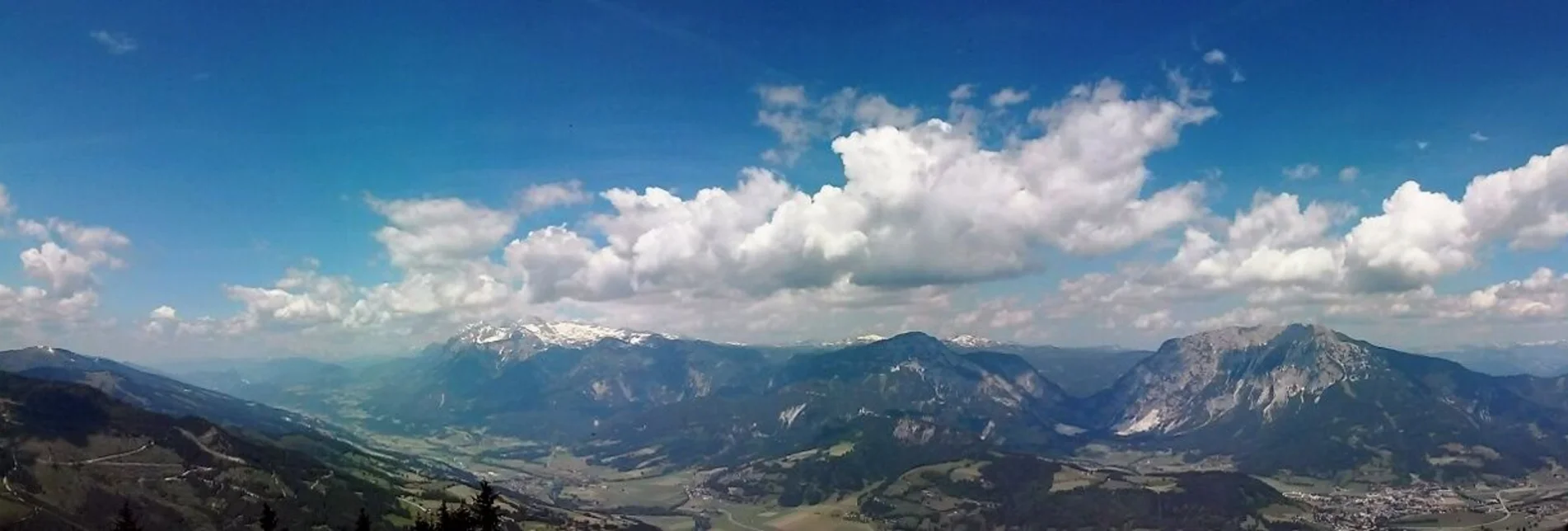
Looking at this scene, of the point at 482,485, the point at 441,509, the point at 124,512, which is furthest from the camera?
the point at 124,512

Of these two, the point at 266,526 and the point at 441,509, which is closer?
the point at 441,509

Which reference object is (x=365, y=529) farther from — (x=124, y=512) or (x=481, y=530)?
(x=124, y=512)

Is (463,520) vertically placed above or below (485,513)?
below

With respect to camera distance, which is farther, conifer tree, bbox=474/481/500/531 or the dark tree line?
conifer tree, bbox=474/481/500/531

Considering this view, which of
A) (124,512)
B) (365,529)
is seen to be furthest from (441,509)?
(124,512)

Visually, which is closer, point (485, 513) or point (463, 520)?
point (463, 520)

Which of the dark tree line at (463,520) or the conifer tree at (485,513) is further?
the conifer tree at (485,513)

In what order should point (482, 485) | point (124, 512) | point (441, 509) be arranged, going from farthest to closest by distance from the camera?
point (124, 512) < point (482, 485) < point (441, 509)

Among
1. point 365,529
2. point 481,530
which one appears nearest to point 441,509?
point 481,530

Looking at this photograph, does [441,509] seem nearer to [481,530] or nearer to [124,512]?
[481,530]
